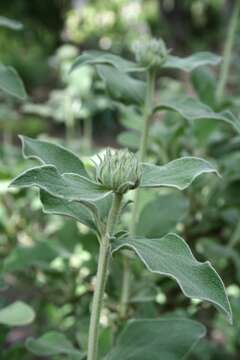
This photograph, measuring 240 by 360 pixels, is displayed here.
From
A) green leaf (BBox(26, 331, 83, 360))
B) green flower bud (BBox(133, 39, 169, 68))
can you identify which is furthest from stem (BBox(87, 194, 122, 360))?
green flower bud (BBox(133, 39, 169, 68))

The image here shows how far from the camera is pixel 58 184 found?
1.69 feet

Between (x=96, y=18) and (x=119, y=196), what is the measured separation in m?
5.36

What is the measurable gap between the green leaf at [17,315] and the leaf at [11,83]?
9.8 inches

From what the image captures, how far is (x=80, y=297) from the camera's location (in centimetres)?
99

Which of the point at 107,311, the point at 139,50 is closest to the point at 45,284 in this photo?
the point at 107,311

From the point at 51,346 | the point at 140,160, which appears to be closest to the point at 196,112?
the point at 140,160

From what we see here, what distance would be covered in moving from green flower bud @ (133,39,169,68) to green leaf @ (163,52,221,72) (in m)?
0.01

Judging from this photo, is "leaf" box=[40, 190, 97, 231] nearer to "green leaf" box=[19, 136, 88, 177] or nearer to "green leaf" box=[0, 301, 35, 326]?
"green leaf" box=[19, 136, 88, 177]

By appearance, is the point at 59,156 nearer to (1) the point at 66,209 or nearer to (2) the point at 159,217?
(1) the point at 66,209

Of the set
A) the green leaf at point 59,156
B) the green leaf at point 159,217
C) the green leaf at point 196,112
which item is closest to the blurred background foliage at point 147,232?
the green leaf at point 159,217

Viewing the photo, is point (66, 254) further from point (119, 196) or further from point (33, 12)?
point (33, 12)

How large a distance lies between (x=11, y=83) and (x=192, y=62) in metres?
0.22

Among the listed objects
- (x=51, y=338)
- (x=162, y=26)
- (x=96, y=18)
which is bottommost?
(x=51, y=338)

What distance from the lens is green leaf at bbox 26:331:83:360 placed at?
690 millimetres
